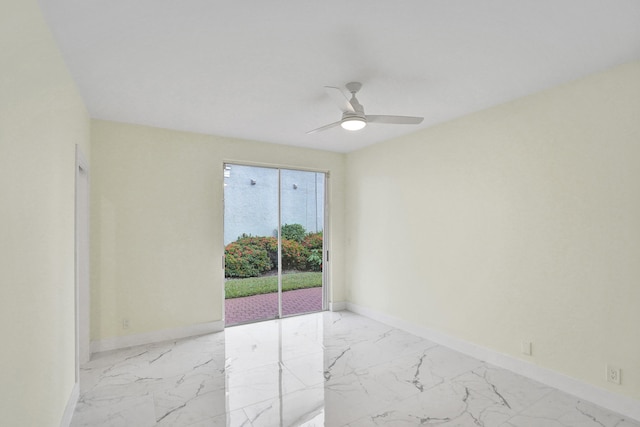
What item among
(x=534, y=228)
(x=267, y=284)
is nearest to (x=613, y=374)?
(x=534, y=228)

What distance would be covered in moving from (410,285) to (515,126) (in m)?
2.21

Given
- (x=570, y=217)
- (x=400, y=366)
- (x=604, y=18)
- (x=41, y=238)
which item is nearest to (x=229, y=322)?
(x=400, y=366)

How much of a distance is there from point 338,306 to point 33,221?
14.5ft

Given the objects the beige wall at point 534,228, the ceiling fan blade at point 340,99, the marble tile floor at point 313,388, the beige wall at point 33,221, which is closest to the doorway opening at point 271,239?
the marble tile floor at point 313,388

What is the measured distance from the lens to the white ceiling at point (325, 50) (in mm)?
1836

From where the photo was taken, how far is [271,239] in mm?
5000

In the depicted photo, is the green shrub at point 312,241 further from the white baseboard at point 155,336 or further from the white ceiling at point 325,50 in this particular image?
the white ceiling at point 325,50

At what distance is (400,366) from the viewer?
3330 mm

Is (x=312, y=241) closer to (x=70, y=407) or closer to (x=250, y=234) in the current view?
(x=250, y=234)

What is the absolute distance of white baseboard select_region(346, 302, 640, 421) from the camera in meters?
2.49

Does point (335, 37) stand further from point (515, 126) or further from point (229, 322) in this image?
Result: point (229, 322)

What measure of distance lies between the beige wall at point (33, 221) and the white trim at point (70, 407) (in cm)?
7

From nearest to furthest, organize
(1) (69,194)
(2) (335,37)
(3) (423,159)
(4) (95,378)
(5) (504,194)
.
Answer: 1. (2) (335,37)
2. (1) (69,194)
3. (4) (95,378)
4. (5) (504,194)
5. (3) (423,159)

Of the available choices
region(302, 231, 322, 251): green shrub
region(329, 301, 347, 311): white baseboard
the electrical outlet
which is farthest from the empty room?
region(302, 231, 322, 251): green shrub
